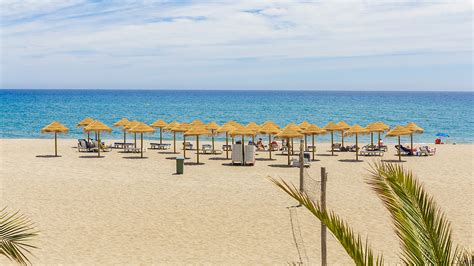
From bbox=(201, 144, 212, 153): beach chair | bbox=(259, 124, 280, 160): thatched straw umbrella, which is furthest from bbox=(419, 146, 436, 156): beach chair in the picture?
bbox=(201, 144, 212, 153): beach chair

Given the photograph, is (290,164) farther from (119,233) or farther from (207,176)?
(119,233)

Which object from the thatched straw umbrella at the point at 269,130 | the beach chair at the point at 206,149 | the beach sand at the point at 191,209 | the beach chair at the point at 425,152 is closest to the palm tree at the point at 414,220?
the beach sand at the point at 191,209

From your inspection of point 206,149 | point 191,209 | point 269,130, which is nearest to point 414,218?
point 191,209

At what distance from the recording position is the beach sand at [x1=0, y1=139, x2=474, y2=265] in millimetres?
10414

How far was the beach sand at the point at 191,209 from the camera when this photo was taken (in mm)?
10414

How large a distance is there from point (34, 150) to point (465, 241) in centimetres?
2379

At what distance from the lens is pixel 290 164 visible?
23.0 metres

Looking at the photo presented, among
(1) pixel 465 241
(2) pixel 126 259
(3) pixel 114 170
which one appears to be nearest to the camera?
(2) pixel 126 259

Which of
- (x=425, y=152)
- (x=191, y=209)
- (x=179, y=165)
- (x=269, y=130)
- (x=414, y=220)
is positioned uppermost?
(x=414, y=220)

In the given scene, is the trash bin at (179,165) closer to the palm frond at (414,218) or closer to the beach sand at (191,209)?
the beach sand at (191,209)

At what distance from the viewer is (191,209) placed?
45.9ft

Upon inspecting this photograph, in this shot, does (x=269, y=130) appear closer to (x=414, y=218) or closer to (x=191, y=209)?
(x=191, y=209)

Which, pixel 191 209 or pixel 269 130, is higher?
pixel 269 130

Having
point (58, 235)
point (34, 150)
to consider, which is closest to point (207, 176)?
point (58, 235)
